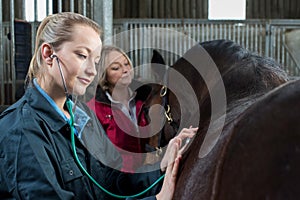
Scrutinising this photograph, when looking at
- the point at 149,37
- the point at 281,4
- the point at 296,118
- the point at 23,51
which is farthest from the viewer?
the point at 281,4

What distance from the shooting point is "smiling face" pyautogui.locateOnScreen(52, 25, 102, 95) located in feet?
3.25

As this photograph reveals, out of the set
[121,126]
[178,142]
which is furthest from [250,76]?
[121,126]

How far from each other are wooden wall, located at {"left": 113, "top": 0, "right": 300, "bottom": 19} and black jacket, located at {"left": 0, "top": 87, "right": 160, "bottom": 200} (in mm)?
7114

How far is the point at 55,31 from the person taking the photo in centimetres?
102

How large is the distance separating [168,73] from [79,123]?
0.63m

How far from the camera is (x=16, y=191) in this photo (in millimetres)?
831

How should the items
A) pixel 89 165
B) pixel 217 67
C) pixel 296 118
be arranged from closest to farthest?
1. pixel 296 118
2. pixel 89 165
3. pixel 217 67

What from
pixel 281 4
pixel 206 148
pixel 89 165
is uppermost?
pixel 281 4

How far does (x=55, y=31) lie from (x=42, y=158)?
1.02 ft

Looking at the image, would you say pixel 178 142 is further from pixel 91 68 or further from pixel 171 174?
pixel 91 68

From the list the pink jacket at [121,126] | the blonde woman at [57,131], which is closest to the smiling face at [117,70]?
the pink jacket at [121,126]

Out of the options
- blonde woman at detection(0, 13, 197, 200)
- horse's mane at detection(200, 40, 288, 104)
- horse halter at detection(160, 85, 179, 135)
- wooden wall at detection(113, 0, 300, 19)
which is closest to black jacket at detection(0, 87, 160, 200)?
blonde woman at detection(0, 13, 197, 200)

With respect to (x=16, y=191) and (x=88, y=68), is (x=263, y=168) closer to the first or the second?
(x=16, y=191)

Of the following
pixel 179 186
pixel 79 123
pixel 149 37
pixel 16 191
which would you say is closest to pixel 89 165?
pixel 79 123
